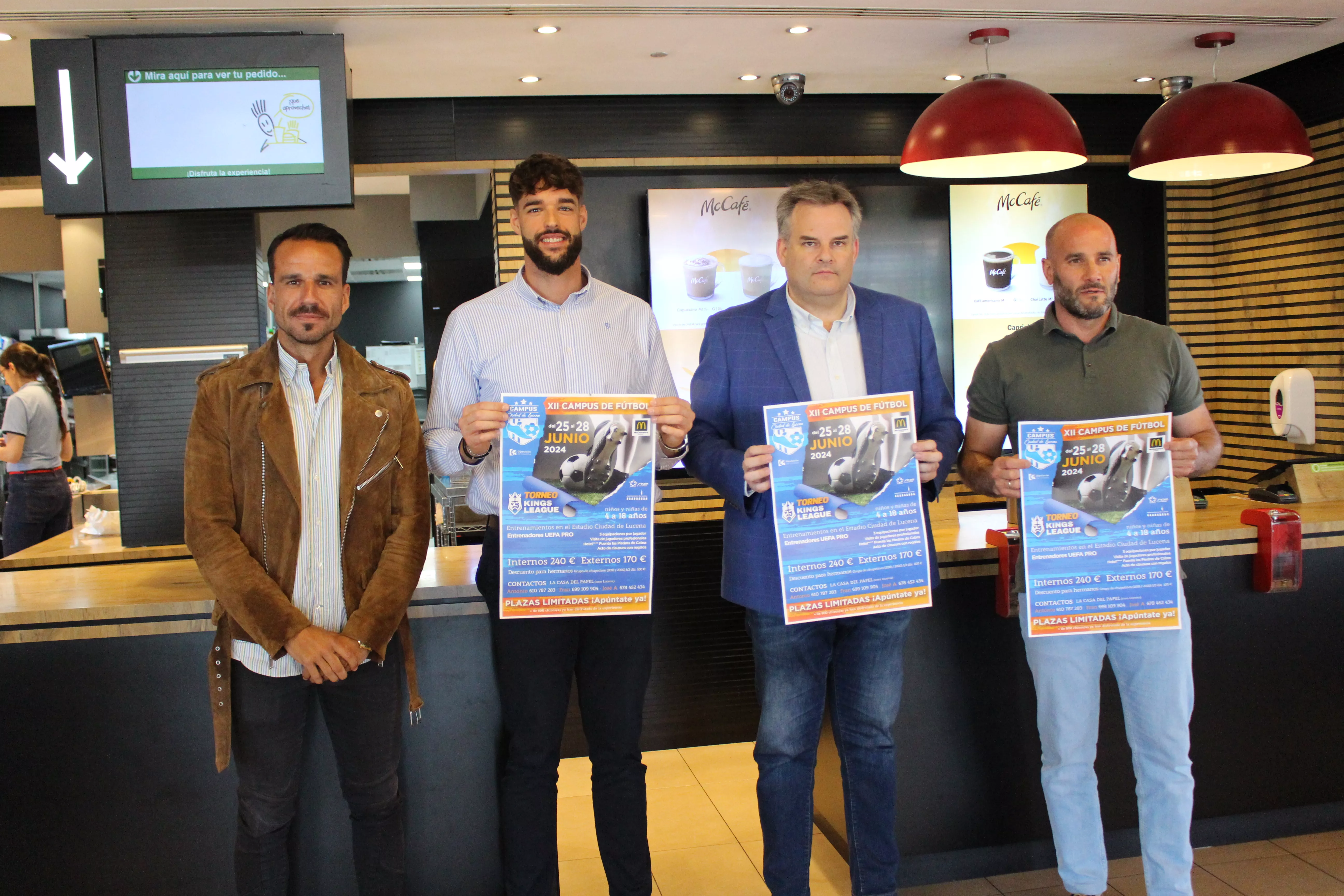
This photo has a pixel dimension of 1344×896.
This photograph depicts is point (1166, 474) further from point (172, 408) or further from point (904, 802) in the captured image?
point (172, 408)

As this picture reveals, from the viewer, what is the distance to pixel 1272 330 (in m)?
4.89

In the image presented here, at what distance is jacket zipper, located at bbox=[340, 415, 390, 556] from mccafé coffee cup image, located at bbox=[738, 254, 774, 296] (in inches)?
108

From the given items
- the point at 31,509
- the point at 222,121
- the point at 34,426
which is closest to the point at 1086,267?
the point at 222,121

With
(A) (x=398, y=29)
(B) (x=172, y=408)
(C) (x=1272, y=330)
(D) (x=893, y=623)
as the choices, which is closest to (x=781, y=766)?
(D) (x=893, y=623)

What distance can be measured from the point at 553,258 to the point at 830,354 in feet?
2.24

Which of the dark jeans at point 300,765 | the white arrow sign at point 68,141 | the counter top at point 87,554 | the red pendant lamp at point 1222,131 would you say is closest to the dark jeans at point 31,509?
the counter top at point 87,554

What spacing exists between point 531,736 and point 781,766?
0.59 meters

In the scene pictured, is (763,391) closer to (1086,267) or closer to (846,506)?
(846,506)

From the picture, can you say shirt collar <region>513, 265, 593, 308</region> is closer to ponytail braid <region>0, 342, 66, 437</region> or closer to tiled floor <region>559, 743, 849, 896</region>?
tiled floor <region>559, 743, 849, 896</region>

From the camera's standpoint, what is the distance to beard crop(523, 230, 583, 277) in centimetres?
238

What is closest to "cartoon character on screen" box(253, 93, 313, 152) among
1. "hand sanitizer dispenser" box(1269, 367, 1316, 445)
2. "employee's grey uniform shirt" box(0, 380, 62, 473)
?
"employee's grey uniform shirt" box(0, 380, 62, 473)

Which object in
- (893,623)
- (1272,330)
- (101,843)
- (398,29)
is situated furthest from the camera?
(1272,330)

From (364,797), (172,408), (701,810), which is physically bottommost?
(701,810)

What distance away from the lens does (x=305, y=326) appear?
224cm
